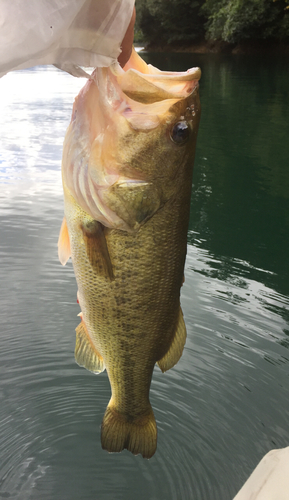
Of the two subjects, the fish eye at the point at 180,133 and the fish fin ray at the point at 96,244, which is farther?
the fish fin ray at the point at 96,244

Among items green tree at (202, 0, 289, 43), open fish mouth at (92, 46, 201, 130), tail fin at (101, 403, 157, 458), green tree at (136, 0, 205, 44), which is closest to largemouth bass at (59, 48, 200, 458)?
open fish mouth at (92, 46, 201, 130)

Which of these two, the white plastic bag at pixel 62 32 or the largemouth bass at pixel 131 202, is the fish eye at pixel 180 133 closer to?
the largemouth bass at pixel 131 202

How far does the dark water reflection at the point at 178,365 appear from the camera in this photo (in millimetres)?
3189

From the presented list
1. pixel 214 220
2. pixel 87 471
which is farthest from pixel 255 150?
pixel 87 471

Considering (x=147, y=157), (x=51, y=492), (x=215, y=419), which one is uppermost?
(x=147, y=157)

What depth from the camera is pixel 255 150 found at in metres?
10.8

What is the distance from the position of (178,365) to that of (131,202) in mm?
2636

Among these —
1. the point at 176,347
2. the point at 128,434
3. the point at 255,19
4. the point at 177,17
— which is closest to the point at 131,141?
the point at 176,347

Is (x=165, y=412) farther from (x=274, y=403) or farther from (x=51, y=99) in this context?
(x=51, y=99)

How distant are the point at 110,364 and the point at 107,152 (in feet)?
3.27

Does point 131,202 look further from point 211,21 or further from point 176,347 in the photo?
point 211,21

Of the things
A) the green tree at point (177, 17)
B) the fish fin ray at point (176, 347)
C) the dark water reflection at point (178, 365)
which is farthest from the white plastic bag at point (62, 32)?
the green tree at point (177, 17)

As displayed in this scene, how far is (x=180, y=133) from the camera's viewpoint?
169cm

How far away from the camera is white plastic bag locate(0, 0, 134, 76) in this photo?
3.50ft
